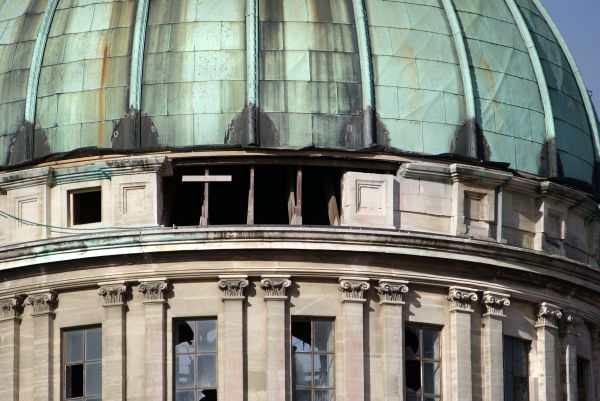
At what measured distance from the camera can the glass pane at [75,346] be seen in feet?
253

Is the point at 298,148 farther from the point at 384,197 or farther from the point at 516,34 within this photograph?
the point at 516,34

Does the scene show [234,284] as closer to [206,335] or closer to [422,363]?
[206,335]

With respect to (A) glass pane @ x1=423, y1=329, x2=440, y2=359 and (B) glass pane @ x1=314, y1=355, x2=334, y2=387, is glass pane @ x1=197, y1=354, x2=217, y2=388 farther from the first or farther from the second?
(A) glass pane @ x1=423, y1=329, x2=440, y2=359

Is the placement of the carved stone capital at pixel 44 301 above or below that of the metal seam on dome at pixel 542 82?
below

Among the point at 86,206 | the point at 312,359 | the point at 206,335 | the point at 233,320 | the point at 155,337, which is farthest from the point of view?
the point at 86,206

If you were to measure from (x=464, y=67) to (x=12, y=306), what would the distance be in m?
12.4

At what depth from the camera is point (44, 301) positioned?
76875 mm

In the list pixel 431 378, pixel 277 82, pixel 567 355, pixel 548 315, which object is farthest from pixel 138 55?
pixel 567 355

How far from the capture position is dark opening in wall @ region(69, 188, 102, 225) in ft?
254

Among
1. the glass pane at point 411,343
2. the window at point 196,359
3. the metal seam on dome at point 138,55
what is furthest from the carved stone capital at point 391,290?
the metal seam on dome at point 138,55

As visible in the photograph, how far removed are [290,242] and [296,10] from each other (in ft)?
22.1

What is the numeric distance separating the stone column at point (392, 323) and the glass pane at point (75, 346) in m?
6.99

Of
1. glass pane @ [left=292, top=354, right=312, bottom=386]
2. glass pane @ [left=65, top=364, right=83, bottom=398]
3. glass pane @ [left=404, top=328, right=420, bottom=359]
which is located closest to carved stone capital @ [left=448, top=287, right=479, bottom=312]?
glass pane @ [left=404, top=328, right=420, bottom=359]

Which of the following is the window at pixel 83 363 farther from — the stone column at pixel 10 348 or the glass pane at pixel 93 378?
the stone column at pixel 10 348
